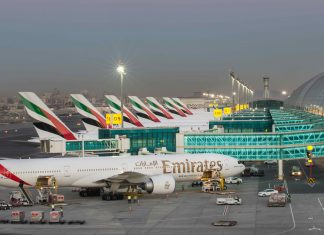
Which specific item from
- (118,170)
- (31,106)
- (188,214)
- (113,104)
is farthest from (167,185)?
(113,104)

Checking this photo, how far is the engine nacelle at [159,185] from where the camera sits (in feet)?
198

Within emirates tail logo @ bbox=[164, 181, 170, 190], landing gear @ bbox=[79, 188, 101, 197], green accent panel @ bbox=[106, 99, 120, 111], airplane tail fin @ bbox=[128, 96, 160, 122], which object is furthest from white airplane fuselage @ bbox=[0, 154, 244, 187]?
airplane tail fin @ bbox=[128, 96, 160, 122]

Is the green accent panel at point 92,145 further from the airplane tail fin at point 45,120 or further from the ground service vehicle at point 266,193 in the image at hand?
the ground service vehicle at point 266,193

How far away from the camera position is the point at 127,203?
197ft

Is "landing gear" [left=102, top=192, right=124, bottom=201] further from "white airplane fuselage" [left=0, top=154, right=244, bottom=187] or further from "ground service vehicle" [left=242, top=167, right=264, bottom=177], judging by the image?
"ground service vehicle" [left=242, top=167, right=264, bottom=177]

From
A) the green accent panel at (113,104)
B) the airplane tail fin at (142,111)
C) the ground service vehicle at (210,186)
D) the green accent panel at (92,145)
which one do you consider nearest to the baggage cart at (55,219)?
the ground service vehicle at (210,186)

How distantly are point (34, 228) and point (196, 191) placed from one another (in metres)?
25.2

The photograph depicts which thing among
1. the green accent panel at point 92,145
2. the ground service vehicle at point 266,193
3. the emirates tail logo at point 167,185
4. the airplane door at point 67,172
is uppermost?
the green accent panel at point 92,145

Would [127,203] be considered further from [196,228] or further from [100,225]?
[196,228]

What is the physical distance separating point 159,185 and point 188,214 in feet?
29.5

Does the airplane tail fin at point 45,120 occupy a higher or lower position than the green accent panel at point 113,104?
lower

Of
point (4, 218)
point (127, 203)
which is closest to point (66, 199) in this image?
point (127, 203)

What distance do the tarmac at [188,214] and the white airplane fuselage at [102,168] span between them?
230 centimetres

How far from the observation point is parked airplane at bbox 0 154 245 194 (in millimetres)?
60656
